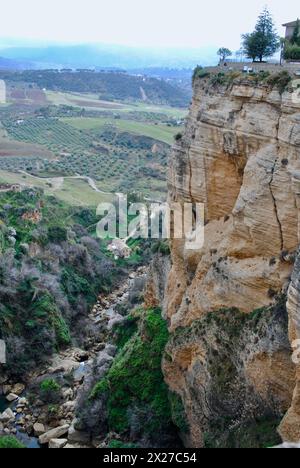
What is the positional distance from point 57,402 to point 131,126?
102103 mm

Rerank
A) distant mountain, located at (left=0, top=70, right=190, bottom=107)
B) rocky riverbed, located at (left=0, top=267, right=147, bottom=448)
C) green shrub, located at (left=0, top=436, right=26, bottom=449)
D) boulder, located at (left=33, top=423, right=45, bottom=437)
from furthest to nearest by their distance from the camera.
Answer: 1. distant mountain, located at (left=0, top=70, right=190, bottom=107)
2. boulder, located at (left=33, top=423, right=45, bottom=437)
3. rocky riverbed, located at (left=0, top=267, right=147, bottom=448)
4. green shrub, located at (left=0, top=436, right=26, bottom=449)

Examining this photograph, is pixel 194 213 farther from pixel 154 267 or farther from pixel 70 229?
pixel 70 229

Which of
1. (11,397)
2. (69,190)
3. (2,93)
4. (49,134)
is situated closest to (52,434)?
(11,397)

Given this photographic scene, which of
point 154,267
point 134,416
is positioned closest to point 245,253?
point 134,416

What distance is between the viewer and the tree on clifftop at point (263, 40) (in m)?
33.5

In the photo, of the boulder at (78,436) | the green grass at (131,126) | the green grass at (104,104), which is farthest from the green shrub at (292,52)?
the green grass at (104,104)

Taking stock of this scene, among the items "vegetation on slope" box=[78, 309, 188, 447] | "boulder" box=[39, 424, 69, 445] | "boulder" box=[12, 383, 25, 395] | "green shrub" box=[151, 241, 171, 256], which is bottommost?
"boulder" box=[12, 383, 25, 395]

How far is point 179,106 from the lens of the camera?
613ft

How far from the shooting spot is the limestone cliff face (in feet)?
80.0

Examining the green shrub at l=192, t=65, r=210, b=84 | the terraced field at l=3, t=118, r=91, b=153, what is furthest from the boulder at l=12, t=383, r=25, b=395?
the terraced field at l=3, t=118, r=91, b=153

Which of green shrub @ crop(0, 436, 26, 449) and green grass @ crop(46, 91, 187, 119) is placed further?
green grass @ crop(46, 91, 187, 119)

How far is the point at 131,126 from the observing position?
133m

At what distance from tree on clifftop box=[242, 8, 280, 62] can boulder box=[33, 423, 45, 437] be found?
80.7 feet

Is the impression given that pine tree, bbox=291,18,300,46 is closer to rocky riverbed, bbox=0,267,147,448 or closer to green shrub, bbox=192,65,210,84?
green shrub, bbox=192,65,210,84
